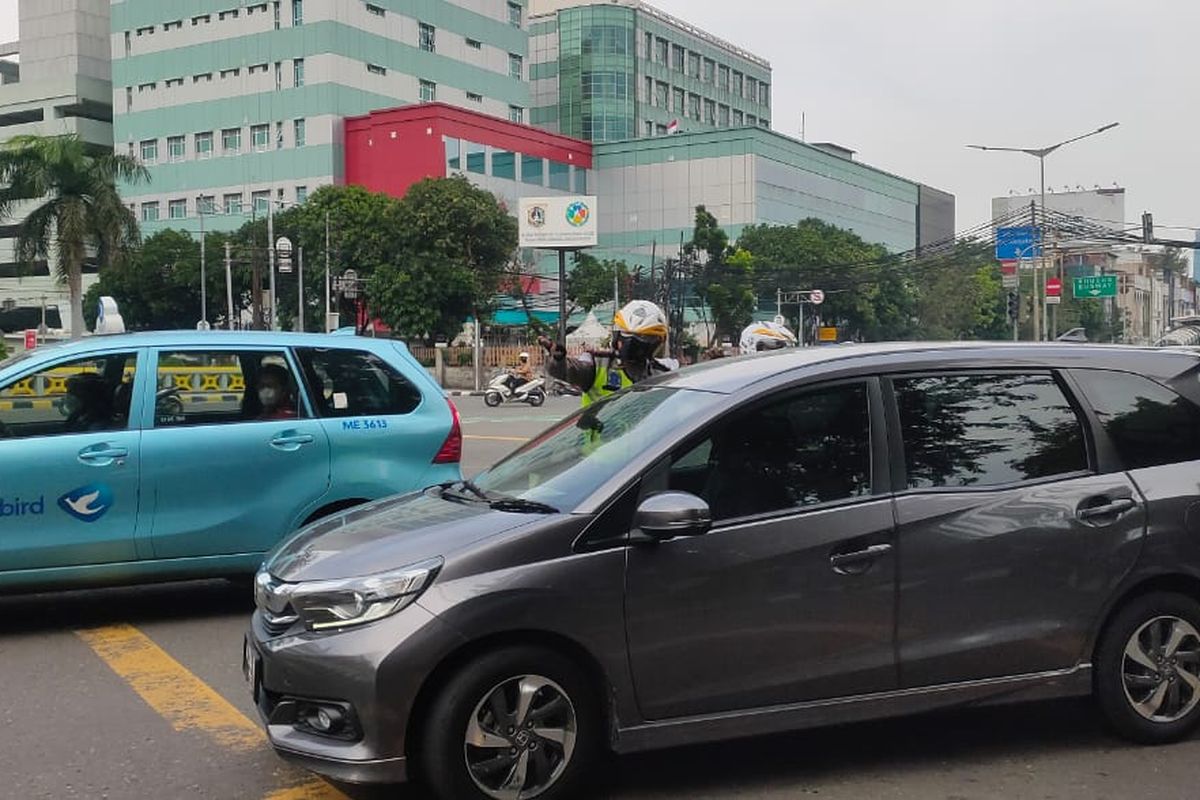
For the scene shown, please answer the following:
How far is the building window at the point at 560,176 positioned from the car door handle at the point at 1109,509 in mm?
75271

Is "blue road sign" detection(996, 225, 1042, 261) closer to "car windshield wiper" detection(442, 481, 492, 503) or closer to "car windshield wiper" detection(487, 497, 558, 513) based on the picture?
"car windshield wiper" detection(442, 481, 492, 503)

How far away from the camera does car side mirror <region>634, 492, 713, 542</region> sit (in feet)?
12.9

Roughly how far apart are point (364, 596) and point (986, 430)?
2463 millimetres

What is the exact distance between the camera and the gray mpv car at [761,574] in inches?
150

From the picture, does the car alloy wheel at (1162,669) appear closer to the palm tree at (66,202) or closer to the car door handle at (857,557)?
the car door handle at (857,557)

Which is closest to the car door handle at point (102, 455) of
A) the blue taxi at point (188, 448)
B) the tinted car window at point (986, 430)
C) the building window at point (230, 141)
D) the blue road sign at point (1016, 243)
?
the blue taxi at point (188, 448)

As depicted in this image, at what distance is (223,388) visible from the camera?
6.75 m

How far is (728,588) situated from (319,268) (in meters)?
55.4

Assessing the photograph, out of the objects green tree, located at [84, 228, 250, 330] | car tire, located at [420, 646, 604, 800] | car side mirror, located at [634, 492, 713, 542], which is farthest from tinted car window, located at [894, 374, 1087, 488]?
green tree, located at [84, 228, 250, 330]

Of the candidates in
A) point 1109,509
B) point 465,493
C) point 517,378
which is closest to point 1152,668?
point 1109,509

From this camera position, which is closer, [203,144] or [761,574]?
[761,574]

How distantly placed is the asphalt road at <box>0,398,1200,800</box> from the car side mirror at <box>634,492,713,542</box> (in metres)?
0.97

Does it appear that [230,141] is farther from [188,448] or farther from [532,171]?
[188,448]

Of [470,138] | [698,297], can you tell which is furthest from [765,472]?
[470,138]
